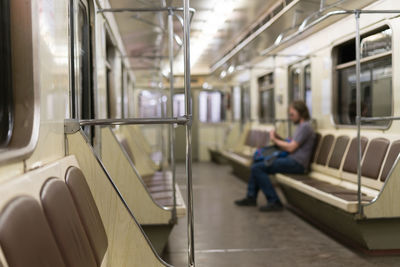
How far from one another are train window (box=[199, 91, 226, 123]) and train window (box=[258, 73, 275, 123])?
3.48m

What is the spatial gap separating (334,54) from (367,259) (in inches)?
123

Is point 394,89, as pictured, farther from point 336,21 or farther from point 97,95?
point 97,95

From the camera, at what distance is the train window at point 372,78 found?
454 cm

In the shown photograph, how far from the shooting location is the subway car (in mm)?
1584

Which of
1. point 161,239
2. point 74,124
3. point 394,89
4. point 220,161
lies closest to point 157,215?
point 161,239

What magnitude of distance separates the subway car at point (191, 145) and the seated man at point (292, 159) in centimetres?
2

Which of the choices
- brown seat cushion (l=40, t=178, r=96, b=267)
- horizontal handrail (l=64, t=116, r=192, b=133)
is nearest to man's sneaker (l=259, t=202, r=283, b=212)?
horizontal handrail (l=64, t=116, r=192, b=133)

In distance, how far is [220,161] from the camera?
12.3 m

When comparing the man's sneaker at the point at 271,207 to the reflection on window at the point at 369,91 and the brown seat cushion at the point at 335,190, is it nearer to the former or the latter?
the brown seat cushion at the point at 335,190

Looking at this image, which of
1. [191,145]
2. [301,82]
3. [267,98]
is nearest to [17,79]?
[191,145]

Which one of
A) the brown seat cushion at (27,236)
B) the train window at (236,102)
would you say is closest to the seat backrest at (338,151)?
the brown seat cushion at (27,236)

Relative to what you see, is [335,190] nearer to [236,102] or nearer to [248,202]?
[248,202]

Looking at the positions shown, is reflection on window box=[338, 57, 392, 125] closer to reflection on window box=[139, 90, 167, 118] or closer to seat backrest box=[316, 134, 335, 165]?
seat backrest box=[316, 134, 335, 165]

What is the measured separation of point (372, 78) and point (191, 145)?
2856 mm
